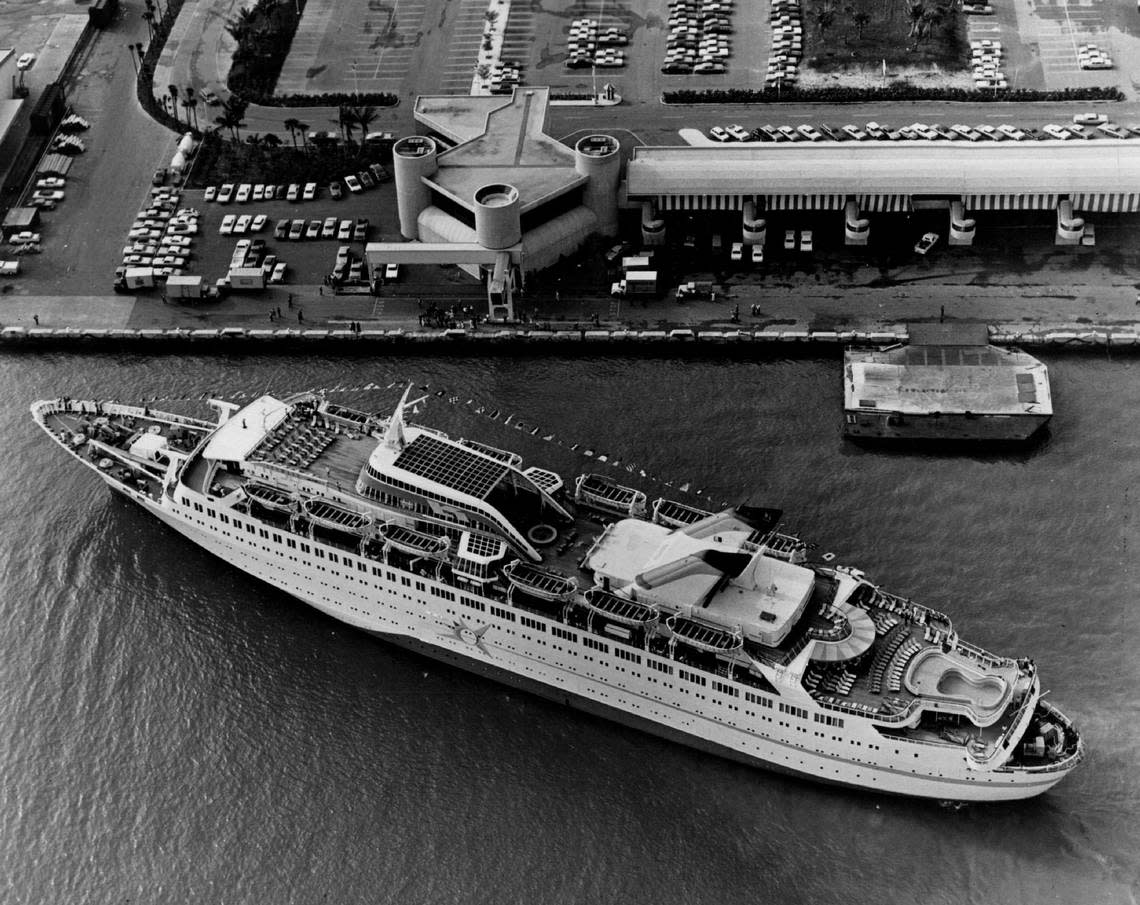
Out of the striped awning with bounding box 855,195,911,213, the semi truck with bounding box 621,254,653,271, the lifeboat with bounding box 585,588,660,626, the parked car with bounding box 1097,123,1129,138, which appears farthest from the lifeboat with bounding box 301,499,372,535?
the parked car with bounding box 1097,123,1129,138

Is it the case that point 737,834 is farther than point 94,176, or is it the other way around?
point 94,176

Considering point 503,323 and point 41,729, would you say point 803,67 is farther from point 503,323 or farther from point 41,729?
point 41,729

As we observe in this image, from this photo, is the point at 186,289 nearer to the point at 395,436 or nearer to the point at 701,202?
the point at 395,436

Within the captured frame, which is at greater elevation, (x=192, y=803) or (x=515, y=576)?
(x=515, y=576)

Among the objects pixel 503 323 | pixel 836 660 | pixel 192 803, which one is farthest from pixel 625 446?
pixel 192 803

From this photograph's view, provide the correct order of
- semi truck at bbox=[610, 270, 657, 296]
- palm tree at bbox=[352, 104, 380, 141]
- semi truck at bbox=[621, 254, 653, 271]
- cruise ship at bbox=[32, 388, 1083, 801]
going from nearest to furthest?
cruise ship at bbox=[32, 388, 1083, 801] → semi truck at bbox=[610, 270, 657, 296] → semi truck at bbox=[621, 254, 653, 271] → palm tree at bbox=[352, 104, 380, 141]

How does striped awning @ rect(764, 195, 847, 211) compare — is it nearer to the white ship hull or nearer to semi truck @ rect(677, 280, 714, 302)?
semi truck @ rect(677, 280, 714, 302)

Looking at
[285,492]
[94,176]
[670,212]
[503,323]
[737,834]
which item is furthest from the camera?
[94,176]
